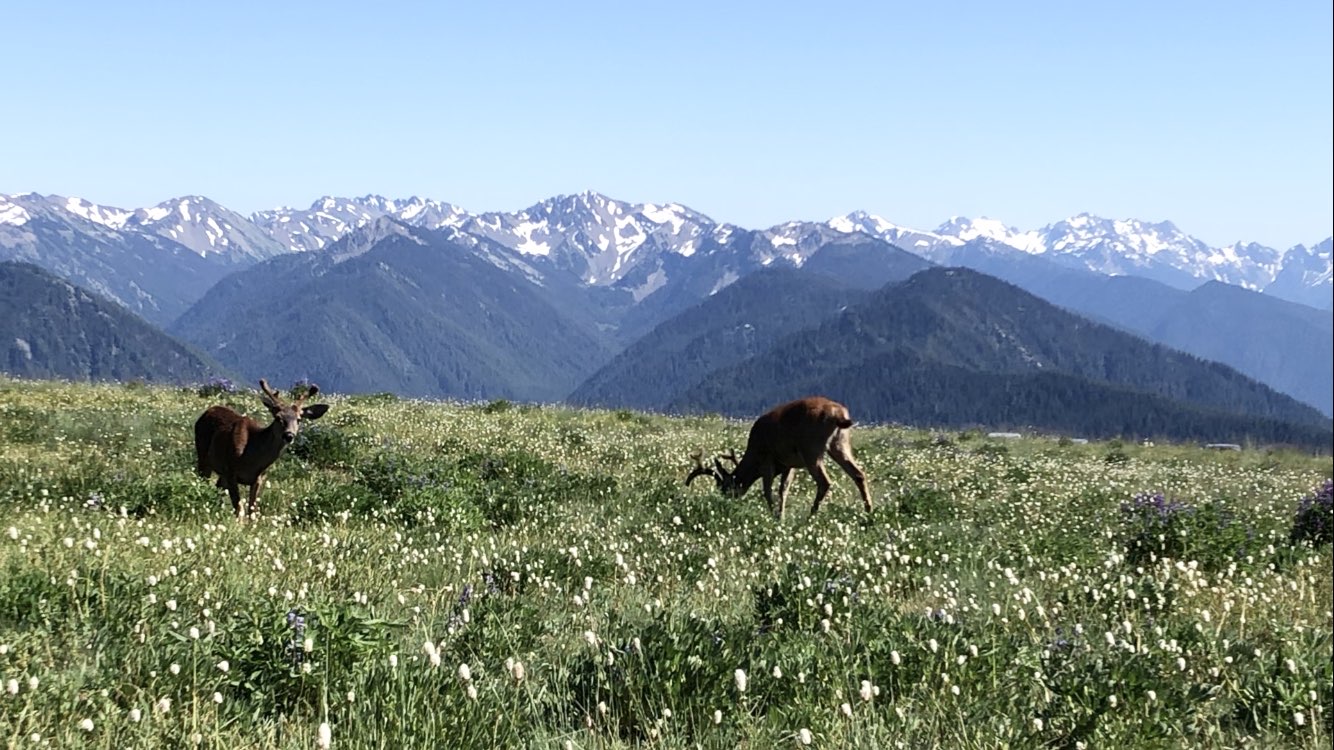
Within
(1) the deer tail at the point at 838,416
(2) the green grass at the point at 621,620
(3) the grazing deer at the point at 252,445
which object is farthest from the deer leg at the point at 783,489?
(3) the grazing deer at the point at 252,445

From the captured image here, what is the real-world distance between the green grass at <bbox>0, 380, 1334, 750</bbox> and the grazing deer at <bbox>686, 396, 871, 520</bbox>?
30.2 inches

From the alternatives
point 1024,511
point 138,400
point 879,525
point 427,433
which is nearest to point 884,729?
point 879,525

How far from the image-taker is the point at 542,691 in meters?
4.74

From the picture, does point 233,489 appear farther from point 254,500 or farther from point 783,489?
point 783,489

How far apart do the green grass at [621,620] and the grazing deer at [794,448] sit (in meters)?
0.77

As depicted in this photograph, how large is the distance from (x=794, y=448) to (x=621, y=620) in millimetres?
9610

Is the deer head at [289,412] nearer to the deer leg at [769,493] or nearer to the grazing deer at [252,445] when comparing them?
the grazing deer at [252,445]

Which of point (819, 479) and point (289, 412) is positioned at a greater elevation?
point (289, 412)

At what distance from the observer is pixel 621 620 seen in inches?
260

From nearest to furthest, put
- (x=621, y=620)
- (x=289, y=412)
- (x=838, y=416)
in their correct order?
(x=621, y=620) < (x=289, y=412) < (x=838, y=416)

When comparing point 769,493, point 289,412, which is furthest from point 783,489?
point 289,412

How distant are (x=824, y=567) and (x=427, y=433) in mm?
17957

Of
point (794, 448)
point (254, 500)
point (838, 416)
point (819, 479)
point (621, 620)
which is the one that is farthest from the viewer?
point (794, 448)

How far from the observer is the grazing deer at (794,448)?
1563 cm
